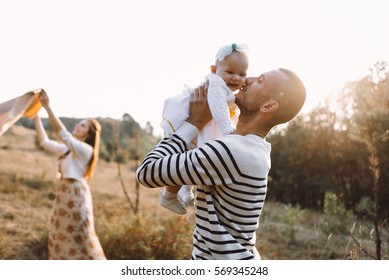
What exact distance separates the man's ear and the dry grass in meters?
1.86

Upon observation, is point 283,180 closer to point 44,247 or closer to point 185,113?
point 44,247

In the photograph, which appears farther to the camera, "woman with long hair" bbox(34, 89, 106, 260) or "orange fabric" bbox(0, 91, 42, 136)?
"woman with long hair" bbox(34, 89, 106, 260)

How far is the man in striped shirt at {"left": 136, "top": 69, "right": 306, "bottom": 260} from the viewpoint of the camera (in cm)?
164

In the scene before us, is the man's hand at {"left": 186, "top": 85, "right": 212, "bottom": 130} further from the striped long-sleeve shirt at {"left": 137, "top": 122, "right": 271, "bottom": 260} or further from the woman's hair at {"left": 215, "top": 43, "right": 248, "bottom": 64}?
the woman's hair at {"left": 215, "top": 43, "right": 248, "bottom": 64}

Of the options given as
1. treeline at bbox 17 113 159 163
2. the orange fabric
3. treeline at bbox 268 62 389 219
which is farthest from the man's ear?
treeline at bbox 17 113 159 163

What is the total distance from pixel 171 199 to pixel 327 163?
9046mm

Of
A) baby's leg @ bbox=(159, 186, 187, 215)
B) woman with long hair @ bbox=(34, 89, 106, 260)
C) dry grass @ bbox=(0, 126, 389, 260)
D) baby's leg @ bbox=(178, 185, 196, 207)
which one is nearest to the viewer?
baby's leg @ bbox=(159, 186, 187, 215)

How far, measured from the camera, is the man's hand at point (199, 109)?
185 cm

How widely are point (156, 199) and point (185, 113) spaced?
924cm

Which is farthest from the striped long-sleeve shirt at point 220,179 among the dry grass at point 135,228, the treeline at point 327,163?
the treeline at point 327,163

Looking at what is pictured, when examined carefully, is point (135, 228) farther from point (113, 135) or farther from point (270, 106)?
point (113, 135)

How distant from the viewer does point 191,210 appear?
6.43m

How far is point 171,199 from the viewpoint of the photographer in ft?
6.72

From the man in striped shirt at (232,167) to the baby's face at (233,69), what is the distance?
0.32m
